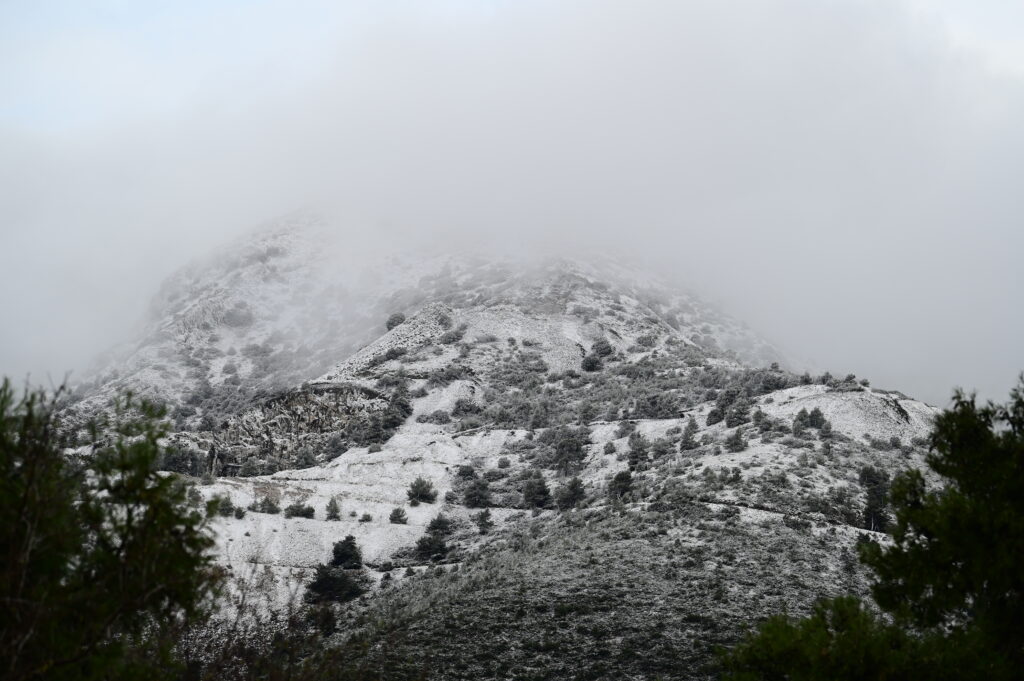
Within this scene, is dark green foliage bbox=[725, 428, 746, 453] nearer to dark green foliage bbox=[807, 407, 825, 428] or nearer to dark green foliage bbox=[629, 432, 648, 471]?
dark green foliage bbox=[807, 407, 825, 428]

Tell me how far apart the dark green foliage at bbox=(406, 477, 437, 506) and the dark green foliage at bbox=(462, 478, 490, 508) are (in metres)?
1.47

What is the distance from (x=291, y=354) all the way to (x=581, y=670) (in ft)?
204

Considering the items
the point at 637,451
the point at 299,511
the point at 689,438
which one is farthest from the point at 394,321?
the point at 299,511

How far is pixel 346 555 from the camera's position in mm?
26938

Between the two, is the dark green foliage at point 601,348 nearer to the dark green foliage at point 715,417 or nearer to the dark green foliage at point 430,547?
the dark green foliage at point 715,417

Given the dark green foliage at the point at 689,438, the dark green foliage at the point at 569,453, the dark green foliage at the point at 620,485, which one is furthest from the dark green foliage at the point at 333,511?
the dark green foliage at the point at 689,438

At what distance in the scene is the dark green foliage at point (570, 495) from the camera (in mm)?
31500

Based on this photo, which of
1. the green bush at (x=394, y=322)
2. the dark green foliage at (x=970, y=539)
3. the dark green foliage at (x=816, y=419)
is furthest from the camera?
the green bush at (x=394, y=322)

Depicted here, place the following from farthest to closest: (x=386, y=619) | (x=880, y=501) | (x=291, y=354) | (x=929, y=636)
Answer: (x=291, y=354), (x=880, y=501), (x=386, y=619), (x=929, y=636)

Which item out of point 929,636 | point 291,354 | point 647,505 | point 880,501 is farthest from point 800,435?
point 291,354

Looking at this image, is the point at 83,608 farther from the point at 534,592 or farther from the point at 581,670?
the point at 534,592

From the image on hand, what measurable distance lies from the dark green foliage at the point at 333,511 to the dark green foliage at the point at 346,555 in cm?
294

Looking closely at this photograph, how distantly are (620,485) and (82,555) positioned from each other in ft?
80.9

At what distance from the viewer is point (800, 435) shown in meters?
32.8
